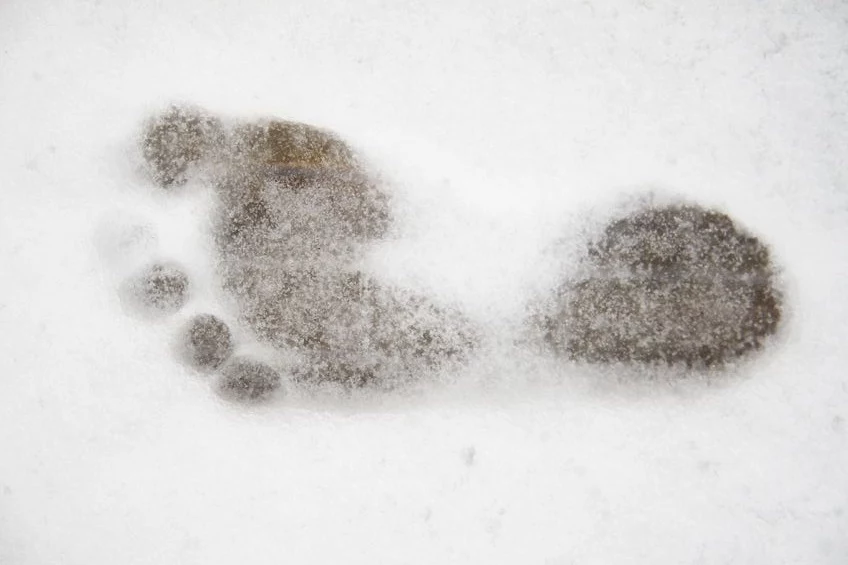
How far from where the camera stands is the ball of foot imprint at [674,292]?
67.7 inches

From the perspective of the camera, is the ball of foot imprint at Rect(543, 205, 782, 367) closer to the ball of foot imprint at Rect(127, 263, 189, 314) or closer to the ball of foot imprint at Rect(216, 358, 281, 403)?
the ball of foot imprint at Rect(216, 358, 281, 403)

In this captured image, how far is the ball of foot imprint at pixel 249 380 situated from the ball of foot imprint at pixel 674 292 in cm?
97

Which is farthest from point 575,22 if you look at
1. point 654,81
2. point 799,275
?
point 799,275

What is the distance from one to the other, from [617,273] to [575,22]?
83cm

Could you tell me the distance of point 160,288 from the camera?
5.89ft

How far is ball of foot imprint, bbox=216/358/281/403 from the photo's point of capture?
180 centimetres

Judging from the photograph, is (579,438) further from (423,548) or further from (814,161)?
(814,161)

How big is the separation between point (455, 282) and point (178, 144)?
1.00 m

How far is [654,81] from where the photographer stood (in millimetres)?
1799

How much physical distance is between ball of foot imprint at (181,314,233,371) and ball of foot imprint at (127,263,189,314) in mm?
86

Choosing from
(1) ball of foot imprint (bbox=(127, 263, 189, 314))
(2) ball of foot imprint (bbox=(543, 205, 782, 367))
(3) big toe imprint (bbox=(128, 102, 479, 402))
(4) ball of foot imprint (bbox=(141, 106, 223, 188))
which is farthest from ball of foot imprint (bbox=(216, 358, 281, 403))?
(2) ball of foot imprint (bbox=(543, 205, 782, 367))

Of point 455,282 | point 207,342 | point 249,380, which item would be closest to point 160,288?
point 207,342

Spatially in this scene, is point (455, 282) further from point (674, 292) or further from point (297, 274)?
point (674, 292)

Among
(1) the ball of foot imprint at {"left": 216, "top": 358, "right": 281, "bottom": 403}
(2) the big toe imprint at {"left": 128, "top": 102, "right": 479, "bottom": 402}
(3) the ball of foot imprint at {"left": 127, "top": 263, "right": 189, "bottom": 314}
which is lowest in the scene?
(1) the ball of foot imprint at {"left": 216, "top": 358, "right": 281, "bottom": 403}
